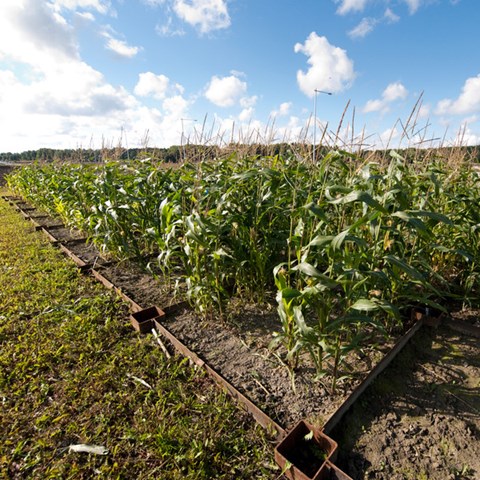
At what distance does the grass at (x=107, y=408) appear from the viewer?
1491mm

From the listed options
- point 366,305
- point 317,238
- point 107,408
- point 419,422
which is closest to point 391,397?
point 419,422

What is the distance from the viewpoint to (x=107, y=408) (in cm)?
180

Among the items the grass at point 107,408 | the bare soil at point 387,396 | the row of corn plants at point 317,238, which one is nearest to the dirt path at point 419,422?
the bare soil at point 387,396

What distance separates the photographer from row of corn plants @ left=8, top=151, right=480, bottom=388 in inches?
Answer: 63.9

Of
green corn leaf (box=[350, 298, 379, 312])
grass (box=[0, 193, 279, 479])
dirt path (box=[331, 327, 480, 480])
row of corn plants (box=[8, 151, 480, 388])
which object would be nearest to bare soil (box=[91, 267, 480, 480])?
dirt path (box=[331, 327, 480, 480])

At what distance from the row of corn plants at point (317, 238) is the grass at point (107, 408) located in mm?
581

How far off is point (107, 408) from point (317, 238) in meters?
1.65

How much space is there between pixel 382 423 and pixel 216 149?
3278 mm

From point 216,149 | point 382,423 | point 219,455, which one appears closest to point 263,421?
point 219,455

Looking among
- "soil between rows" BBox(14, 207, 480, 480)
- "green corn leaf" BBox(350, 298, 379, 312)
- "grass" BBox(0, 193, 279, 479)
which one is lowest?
"grass" BBox(0, 193, 279, 479)

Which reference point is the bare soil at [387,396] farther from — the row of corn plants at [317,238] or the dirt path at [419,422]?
the row of corn plants at [317,238]

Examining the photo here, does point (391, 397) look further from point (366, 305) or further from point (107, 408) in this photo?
point (107, 408)

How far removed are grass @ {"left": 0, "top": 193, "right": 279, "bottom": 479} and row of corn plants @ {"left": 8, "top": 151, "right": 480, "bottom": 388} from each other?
1.90ft

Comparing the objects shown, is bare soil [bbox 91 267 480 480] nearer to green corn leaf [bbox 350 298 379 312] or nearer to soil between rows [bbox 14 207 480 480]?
soil between rows [bbox 14 207 480 480]
